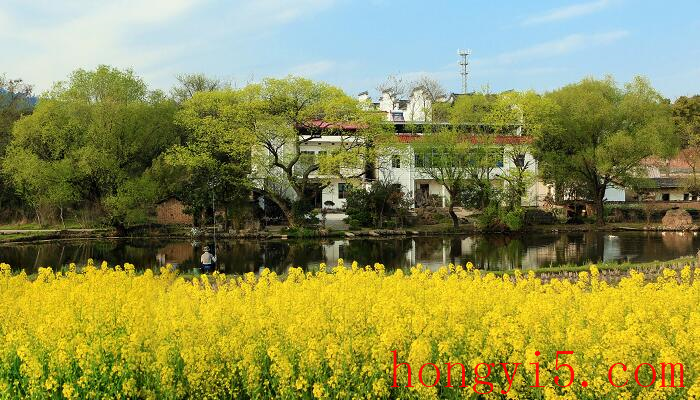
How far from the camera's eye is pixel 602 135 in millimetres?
43375

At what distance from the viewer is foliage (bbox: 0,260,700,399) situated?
6516 millimetres

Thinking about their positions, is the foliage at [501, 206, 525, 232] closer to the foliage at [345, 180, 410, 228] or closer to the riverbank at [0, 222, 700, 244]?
the riverbank at [0, 222, 700, 244]

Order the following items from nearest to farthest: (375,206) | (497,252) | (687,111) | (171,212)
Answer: (497,252) < (375,206) < (171,212) < (687,111)

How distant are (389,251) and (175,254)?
1022cm

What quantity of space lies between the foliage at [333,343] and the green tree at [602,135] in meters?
35.6

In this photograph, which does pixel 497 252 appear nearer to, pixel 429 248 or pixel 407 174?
pixel 429 248

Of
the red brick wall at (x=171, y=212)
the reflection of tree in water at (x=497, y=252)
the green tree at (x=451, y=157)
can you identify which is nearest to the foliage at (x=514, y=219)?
the reflection of tree in water at (x=497, y=252)

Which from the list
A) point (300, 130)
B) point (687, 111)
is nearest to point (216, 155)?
point (300, 130)

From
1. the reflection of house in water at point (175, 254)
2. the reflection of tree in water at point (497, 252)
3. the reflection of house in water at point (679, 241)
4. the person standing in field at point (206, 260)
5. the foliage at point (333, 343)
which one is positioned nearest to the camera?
the foliage at point (333, 343)

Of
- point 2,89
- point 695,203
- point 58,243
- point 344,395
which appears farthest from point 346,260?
point 2,89

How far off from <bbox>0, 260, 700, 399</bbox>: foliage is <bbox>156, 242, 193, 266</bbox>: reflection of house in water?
18.5 m

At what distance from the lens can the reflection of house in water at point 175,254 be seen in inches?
1100

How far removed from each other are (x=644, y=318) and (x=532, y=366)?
2013 millimetres

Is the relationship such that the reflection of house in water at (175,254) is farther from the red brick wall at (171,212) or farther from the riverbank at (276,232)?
the red brick wall at (171,212)
